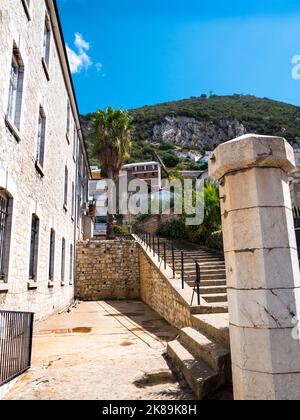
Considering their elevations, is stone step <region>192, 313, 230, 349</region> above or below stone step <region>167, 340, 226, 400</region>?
above

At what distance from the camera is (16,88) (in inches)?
272

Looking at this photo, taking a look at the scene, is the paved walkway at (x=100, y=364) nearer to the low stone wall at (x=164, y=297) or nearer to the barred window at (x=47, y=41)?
the low stone wall at (x=164, y=297)

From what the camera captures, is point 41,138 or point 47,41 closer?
point 41,138

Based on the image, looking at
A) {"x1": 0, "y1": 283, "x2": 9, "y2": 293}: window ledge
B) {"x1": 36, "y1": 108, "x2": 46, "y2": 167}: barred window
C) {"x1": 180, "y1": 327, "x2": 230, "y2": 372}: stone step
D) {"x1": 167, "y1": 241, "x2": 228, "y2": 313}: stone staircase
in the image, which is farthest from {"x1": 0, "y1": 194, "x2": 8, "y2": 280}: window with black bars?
{"x1": 167, "y1": 241, "x2": 228, "y2": 313}: stone staircase

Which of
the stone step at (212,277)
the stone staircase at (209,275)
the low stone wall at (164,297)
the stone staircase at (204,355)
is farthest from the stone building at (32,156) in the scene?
the stone step at (212,277)

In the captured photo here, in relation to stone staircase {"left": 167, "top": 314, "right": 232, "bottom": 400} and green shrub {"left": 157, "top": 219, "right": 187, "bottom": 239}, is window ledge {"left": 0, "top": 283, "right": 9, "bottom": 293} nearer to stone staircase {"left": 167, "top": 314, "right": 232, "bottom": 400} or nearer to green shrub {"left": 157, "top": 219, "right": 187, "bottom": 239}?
stone staircase {"left": 167, "top": 314, "right": 232, "bottom": 400}

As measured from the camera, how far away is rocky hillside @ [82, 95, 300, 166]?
275 ft

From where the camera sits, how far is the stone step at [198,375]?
10.6 ft

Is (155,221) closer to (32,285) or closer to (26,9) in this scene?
(32,285)

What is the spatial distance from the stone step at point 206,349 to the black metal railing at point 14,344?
2.53 meters

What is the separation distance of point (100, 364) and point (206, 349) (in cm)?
184

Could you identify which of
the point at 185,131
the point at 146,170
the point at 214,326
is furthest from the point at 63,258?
the point at 185,131

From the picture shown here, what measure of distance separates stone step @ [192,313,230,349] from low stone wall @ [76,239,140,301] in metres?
11.1

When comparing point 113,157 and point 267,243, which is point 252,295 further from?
point 113,157
